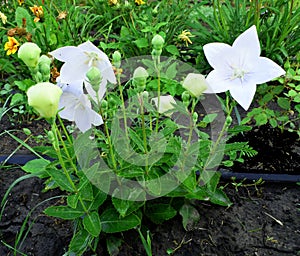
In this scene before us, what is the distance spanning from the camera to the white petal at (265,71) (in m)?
1.00

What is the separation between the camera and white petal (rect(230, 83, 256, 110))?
0.97m

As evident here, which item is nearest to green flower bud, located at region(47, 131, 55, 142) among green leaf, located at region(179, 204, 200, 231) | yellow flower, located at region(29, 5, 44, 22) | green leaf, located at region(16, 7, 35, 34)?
green leaf, located at region(179, 204, 200, 231)

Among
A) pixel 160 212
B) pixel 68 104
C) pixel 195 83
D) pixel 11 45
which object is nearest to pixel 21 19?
pixel 11 45

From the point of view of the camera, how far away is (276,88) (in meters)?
1.79

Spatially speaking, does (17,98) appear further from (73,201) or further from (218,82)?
(218,82)

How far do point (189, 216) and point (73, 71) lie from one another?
61 centimetres

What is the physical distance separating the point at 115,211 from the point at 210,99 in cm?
104

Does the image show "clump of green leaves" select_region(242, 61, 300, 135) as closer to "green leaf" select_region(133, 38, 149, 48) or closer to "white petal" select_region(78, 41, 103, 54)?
"green leaf" select_region(133, 38, 149, 48)

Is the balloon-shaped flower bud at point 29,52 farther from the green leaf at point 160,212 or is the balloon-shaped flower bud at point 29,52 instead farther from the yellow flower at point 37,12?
the yellow flower at point 37,12

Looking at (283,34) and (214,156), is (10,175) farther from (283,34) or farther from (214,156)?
(283,34)

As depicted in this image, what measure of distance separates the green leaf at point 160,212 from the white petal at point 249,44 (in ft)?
1.75

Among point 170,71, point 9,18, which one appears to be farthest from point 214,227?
point 9,18

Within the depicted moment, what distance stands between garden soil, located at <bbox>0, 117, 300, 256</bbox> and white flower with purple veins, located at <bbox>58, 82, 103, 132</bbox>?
33 centimetres

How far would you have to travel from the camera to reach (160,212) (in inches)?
52.4
